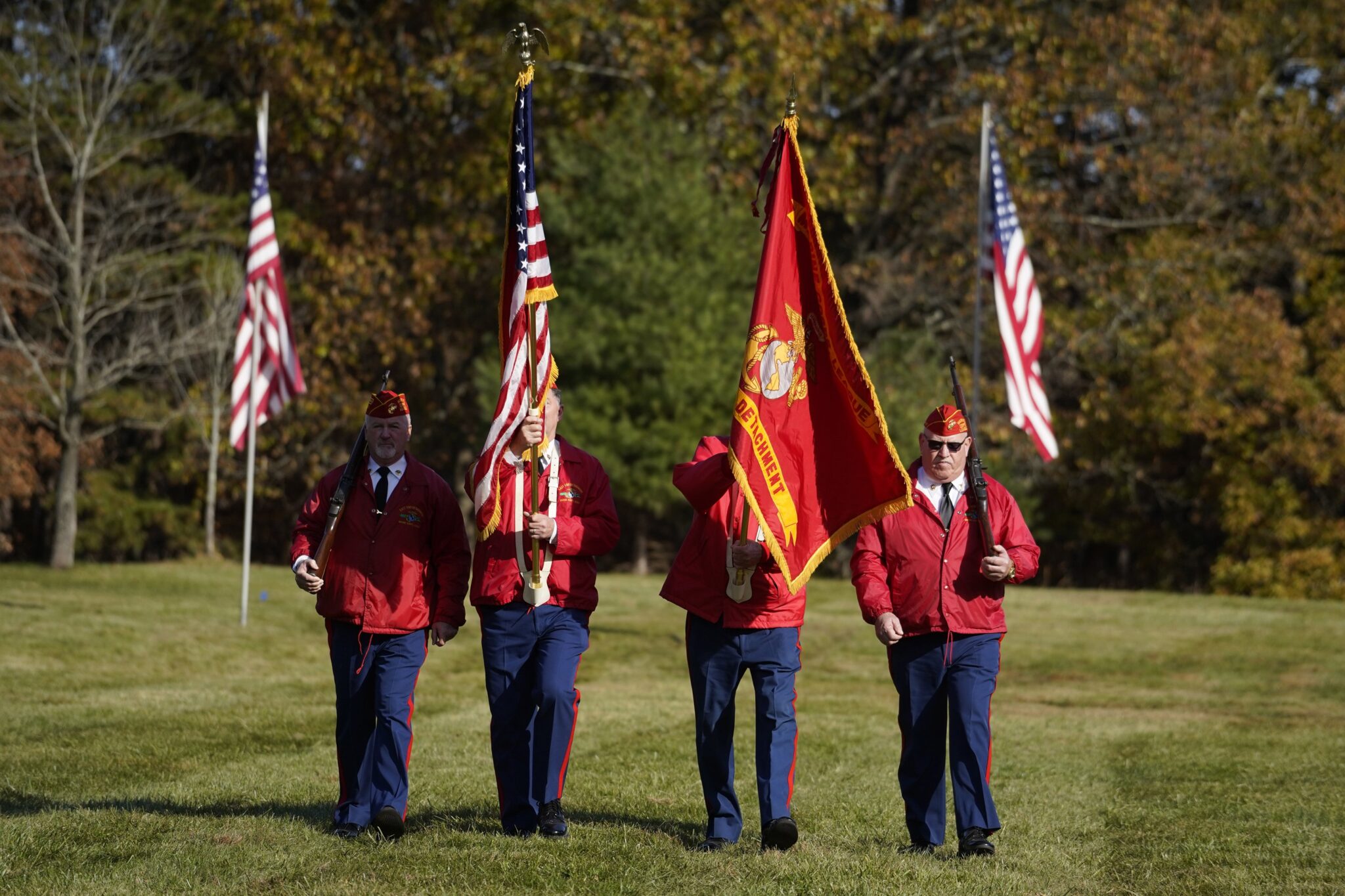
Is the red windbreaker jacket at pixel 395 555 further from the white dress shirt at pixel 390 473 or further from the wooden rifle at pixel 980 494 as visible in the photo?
the wooden rifle at pixel 980 494

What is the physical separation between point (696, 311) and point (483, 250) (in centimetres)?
591

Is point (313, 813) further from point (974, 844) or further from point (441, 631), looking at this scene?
point (974, 844)

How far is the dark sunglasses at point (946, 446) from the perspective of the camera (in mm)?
7969

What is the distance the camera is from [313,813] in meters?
8.68

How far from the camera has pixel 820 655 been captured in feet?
66.7

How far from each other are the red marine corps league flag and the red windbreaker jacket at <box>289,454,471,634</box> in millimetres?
1578

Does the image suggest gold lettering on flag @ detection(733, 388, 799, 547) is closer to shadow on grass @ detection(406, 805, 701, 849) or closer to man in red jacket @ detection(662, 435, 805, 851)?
man in red jacket @ detection(662, 435, 805, 851)

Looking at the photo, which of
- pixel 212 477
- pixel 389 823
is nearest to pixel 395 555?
pixel 389 823

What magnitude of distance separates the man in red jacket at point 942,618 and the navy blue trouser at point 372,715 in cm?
233

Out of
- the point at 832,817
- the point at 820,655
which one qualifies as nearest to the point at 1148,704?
the point at 820,655

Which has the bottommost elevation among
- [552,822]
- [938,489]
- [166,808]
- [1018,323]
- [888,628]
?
[166,808]

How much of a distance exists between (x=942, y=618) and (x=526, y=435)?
224cm

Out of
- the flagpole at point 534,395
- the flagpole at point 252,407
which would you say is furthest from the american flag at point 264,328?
the flagpole at point 534,395

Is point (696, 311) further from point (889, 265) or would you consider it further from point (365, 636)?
point (365, 636)
